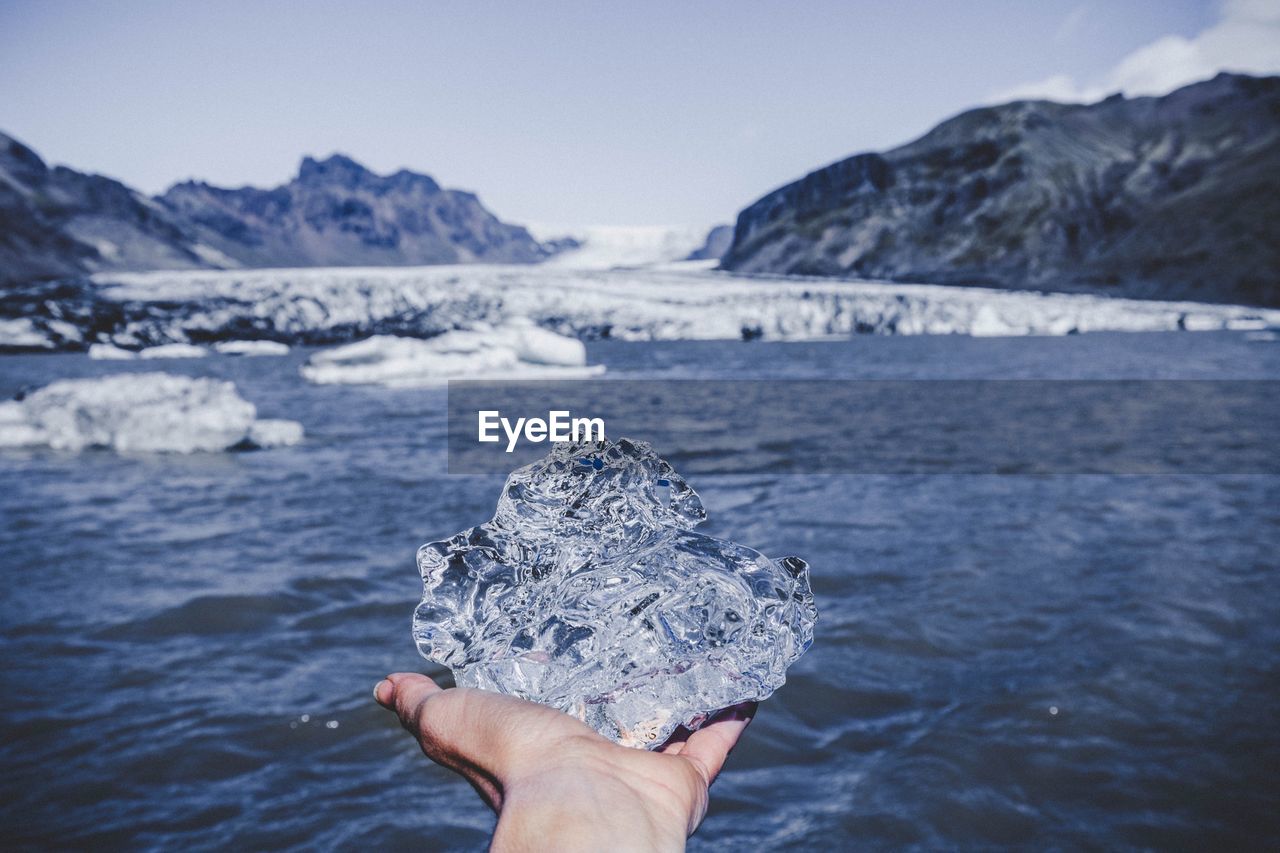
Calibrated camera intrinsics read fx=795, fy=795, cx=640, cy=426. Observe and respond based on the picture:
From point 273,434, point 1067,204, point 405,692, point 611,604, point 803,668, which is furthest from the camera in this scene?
point 1067,204

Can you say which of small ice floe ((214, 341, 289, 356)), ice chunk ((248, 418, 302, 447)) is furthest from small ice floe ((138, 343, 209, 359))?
ice chunk ((248, 418, 302, 447))

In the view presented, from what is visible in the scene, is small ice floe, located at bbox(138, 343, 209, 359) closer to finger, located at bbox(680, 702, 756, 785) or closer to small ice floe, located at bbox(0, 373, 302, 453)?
small ice floe, located at bbox(0, 373, 302, 453)

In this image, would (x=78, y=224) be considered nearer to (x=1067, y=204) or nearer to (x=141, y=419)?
(x=1067, y=204)

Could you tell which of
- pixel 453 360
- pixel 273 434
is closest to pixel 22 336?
pixel 453 360

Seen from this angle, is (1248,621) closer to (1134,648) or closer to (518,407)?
(1134,648)

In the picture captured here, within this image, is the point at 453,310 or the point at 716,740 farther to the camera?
the point at 453,310

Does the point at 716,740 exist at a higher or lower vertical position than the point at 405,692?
lower
